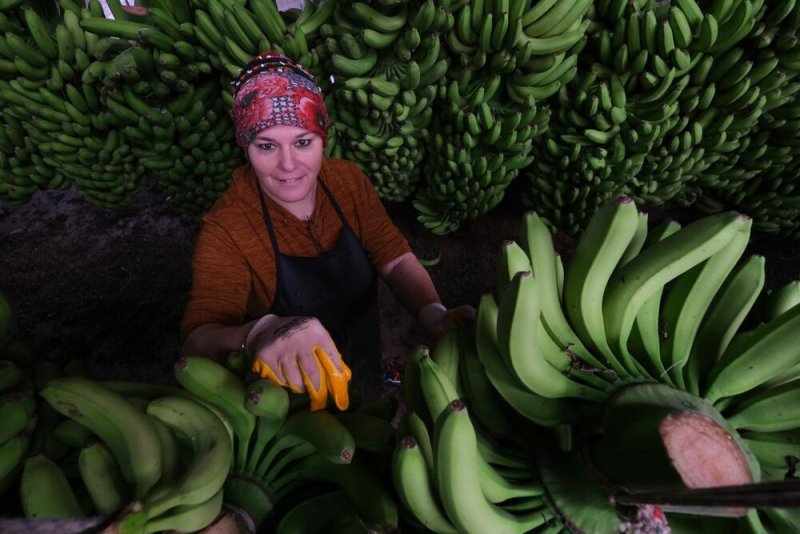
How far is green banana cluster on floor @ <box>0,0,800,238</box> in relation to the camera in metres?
1.79

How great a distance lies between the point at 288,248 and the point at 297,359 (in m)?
0.83

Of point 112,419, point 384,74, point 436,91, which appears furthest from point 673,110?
point 112,419

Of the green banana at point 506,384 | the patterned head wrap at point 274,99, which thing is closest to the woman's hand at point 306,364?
the green banana at point 506,384

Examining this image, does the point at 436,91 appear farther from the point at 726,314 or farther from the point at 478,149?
the point at 726,314

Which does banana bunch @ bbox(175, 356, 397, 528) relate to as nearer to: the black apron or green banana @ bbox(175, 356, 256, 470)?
green banana @ bbox(175, 356, 256, 470)

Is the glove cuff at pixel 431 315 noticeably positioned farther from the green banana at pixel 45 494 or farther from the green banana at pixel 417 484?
the green banana at pixel 45 494

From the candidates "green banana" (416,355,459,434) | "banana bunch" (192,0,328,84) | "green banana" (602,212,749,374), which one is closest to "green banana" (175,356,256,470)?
"green banana" (416,355,459,434)

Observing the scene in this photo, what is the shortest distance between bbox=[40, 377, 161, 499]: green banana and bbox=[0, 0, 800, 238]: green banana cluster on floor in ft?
4.94

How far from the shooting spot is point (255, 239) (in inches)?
60.1

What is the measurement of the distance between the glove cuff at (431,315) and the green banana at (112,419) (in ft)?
2.83

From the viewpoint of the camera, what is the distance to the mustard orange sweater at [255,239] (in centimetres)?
138

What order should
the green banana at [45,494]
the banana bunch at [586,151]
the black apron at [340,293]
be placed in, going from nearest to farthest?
the green banana at [45,494] → the black apron at [340,293] → the banana bunch at [586,151]

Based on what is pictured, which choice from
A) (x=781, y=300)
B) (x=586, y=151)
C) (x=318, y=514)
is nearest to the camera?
(x=318, y=514)

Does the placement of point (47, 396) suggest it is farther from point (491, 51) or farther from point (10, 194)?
point (10, 194)
